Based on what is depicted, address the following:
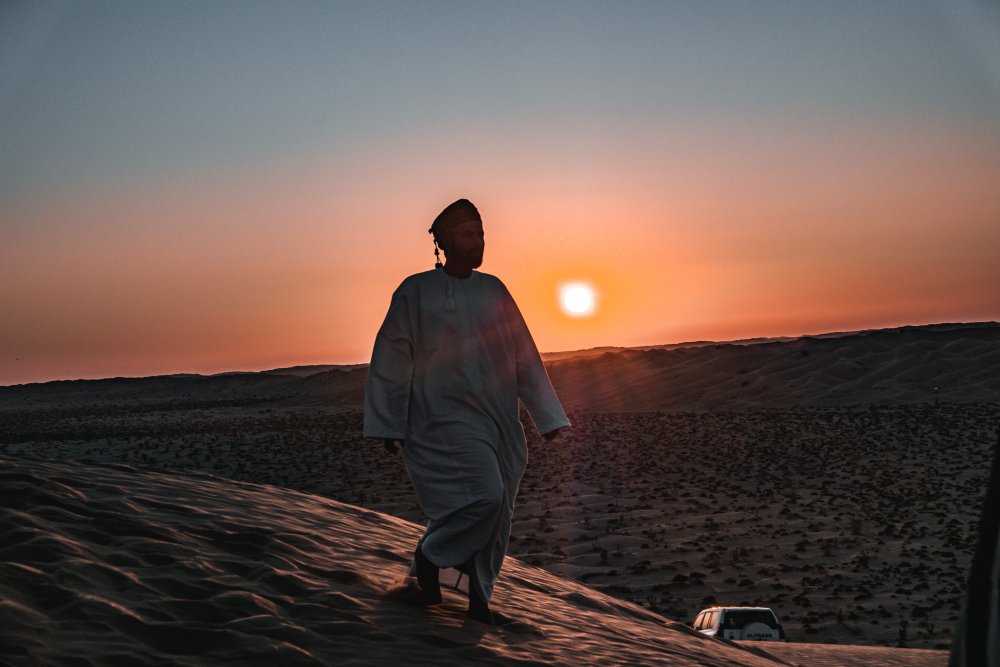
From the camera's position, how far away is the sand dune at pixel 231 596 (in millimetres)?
3811

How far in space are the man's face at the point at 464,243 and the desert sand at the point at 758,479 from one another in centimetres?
175

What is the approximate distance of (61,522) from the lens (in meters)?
5.08

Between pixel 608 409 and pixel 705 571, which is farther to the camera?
pixel 608 409

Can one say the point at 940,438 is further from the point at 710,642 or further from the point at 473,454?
the point at 473,454

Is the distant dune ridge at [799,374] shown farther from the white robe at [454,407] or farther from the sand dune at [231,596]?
the white robe at [454,407]

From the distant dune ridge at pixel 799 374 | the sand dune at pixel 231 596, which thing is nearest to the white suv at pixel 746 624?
the sand dune at pixel 231 596

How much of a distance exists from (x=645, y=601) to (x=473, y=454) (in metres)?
7.68

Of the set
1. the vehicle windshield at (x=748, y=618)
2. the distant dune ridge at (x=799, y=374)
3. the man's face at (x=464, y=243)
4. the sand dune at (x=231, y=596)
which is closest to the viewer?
the sand dune at (x=231, y=596)

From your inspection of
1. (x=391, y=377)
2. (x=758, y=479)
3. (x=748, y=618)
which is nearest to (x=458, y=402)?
(x=391, y=377)

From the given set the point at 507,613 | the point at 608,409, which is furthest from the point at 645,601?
the point at 608,409

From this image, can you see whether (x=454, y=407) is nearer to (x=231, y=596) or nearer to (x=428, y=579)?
(x=428, y=579)

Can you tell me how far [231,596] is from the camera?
14.3 feet

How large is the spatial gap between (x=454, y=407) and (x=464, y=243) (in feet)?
2.75

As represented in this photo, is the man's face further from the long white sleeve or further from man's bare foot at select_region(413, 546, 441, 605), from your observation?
man's bare foot at select_region(413, 546, 441, 605)
